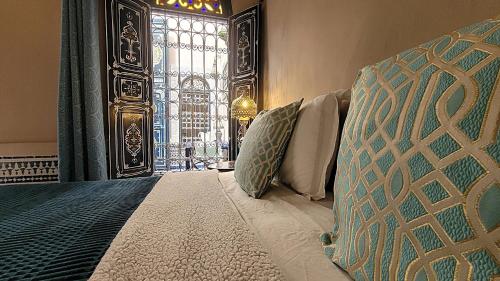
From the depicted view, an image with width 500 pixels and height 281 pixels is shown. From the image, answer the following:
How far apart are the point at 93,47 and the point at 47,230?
216cm

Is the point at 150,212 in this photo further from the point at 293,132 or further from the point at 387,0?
the point at 387,0

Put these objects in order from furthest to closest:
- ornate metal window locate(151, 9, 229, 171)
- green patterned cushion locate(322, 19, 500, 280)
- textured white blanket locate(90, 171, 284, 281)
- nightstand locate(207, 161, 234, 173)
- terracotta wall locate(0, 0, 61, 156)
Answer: ornate metal window locate(151, 9, 229, 171)
terracotta wall locate(0, 0, 61, 156)
nightstand locate(207, 161, 234, 173)
textured white blanket locate(90, 171, 284, 281)
green patterned cushion locate(322, 19, 500, 280)

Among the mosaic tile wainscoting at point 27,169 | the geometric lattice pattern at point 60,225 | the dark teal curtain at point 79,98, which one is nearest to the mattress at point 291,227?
the geometric lattice pattern at point 60,225

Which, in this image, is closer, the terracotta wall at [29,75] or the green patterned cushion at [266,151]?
the green patterned cushion at [266,151]

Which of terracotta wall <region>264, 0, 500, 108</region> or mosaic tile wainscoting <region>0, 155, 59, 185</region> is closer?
terracotta wall <region>264, 0, 500, 108</region>

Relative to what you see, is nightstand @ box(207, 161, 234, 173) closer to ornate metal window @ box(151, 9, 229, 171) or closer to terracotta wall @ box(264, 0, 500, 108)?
terracotta wall @ box(264, 0, 500, 108)

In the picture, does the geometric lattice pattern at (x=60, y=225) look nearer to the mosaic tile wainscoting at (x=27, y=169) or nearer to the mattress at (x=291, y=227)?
the mattress at (x=291, y=227)

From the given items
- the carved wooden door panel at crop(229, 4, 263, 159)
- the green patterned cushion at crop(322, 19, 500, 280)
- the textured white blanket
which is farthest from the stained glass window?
the green patterned cushion at crop(322, 19, 500, 280)

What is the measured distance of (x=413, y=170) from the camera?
0.34m

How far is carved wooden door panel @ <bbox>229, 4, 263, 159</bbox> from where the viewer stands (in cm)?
270

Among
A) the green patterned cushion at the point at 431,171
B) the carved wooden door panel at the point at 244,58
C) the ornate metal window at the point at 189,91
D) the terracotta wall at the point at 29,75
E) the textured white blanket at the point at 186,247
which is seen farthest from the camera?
the ornate metal window at the point at 189,91

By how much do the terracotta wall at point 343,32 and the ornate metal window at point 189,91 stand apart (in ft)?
4.41

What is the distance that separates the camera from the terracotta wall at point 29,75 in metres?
2.34

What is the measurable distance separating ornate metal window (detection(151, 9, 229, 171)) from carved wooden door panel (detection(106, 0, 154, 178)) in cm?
67
